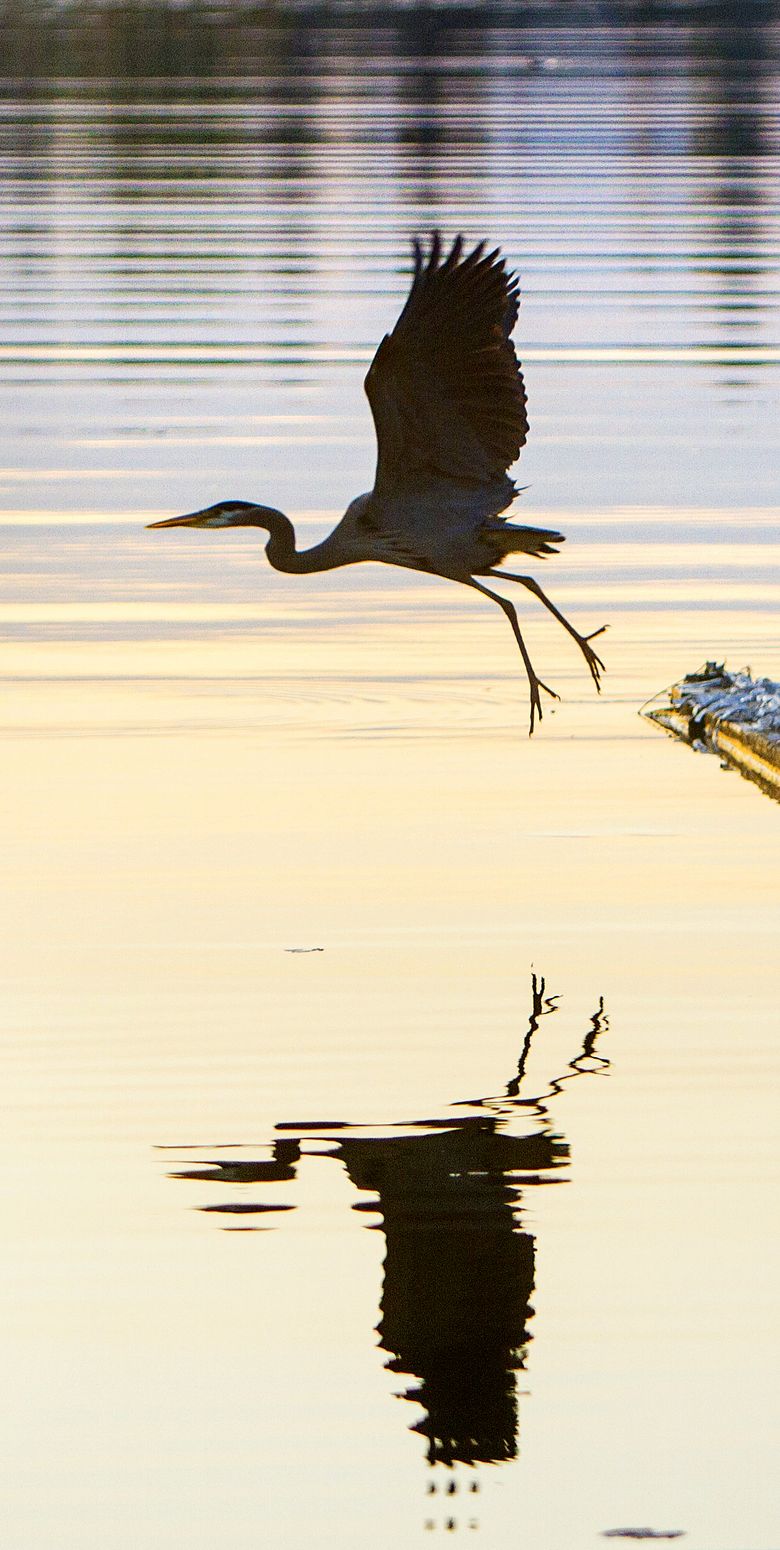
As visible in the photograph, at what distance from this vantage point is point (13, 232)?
3172 cm

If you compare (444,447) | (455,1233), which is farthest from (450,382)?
(455,1233)

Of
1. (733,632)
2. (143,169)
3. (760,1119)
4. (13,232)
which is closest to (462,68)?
(143,169)

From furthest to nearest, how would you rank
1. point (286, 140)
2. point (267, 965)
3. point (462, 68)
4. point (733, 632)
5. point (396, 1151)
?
point (462, 68) < point (286, 140) < point (733, 632) < point (267, 965) < point (396, 1151)

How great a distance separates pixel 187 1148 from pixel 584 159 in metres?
40.8

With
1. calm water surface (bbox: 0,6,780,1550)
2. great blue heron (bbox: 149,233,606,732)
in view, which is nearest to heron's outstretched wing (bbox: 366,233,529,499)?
great blue heron (bbox: 149,233,606,732)

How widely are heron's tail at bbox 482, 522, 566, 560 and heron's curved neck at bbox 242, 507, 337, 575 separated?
1.68 ft

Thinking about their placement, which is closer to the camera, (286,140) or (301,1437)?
(301,1437)

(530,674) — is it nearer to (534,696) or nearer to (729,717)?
(534,696)

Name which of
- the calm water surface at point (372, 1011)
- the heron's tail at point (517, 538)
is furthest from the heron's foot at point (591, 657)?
the heron's tail at point (517, 538)

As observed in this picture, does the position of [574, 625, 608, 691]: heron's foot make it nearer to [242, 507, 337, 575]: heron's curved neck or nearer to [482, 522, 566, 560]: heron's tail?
[482, 522, 566, 560]: heron's tail

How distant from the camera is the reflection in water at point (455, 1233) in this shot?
4.99m

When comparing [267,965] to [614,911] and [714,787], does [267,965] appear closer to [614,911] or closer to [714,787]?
[614,911]

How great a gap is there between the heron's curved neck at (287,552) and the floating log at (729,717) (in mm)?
1124

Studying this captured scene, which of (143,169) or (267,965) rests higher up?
(143,169)
